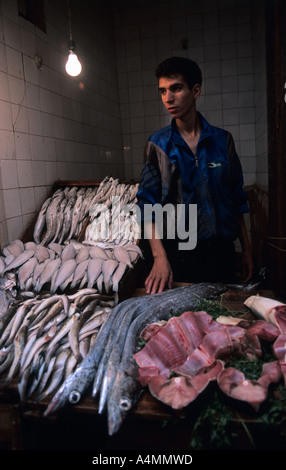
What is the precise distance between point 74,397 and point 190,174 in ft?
6.37

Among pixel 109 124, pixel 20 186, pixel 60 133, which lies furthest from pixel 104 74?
pixel 20 186

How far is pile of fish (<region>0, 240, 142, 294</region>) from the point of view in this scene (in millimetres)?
2916

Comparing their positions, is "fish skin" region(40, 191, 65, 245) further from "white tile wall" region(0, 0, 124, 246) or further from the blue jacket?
the blue jacket

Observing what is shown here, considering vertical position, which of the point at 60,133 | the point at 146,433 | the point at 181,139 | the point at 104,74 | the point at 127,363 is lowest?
the point at 146,433

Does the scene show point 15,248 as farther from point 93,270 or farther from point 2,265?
point 93,270

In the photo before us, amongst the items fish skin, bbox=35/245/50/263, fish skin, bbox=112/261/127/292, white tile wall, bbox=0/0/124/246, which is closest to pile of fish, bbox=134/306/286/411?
fish skin, bbox=112/261/127/292

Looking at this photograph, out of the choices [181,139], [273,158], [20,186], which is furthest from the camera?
[20,186]

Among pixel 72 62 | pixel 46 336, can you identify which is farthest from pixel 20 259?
pixel 72 62

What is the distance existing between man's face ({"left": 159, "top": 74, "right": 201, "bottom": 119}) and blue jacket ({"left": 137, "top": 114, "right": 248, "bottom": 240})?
185 mm

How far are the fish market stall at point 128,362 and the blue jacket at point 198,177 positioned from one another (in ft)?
1.83

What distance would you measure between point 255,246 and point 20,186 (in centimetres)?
381

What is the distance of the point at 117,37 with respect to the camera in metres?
7.38
